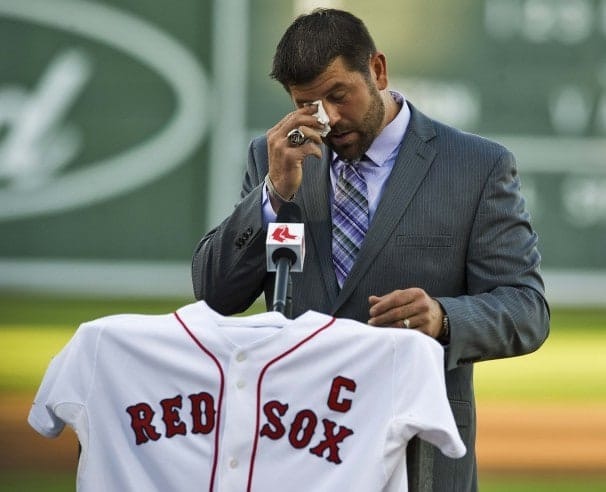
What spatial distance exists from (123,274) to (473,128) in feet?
6.01

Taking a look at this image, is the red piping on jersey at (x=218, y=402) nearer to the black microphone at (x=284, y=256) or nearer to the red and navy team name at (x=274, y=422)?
the red and navy team name at (x=274, y=422)

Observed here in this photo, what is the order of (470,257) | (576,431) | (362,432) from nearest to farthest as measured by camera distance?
(362,432) < (470,257) < (576,431)

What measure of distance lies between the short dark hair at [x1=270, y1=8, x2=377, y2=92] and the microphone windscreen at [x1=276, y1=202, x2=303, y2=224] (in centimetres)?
29

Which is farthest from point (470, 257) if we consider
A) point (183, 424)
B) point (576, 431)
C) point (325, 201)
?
point (576, 431)

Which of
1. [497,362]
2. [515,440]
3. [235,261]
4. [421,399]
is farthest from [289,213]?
[497,362]

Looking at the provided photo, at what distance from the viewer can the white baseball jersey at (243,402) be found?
2.25 m

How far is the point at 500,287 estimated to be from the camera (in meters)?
2.71

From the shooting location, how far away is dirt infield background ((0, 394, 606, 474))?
6.04 meters

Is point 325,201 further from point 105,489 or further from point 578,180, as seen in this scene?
point 578,180

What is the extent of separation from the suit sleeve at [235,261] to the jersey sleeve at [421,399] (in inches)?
20.7

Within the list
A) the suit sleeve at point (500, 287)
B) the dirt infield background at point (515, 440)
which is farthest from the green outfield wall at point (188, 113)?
the suit sleeve at point (500, 287)

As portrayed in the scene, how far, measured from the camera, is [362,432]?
2.26 metres

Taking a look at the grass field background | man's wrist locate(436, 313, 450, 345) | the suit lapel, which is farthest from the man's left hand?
the grass field background

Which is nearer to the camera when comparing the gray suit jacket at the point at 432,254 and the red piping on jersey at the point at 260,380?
the red piping on jersey at the point at 260,380
